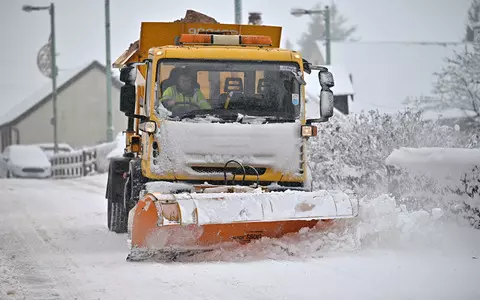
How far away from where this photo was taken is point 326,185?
1667 cm

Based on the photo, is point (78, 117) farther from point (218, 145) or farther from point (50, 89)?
point (218, 145)

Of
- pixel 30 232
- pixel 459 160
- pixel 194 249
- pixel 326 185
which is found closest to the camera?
pixel 194 249

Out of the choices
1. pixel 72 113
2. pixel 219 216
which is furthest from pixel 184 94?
pixel 72 113

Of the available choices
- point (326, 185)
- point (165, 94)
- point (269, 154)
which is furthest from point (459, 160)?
point (326, 185)

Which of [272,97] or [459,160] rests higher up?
[272,97]

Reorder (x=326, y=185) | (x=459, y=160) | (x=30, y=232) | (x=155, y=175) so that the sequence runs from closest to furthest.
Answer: (x=155, y=175)
(x=459, y=160)
(x=30, y=232)
(x=326, y=185)

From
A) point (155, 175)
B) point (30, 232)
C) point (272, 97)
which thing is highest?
point (272, 97)

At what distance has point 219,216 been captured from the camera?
914 centimetres

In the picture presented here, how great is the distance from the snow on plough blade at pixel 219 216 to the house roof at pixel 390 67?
2138 inches

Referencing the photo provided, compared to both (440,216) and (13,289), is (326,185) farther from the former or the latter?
(13,289)

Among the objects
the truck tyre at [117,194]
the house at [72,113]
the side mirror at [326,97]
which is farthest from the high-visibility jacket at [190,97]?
the house at [72,113]

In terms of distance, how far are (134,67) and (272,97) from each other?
161cm

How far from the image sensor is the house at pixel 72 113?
6412 centimetres

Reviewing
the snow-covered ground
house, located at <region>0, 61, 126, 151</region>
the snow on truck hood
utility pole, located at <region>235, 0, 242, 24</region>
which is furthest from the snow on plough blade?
house, located at <region>0, 61, 126, 151</region>
